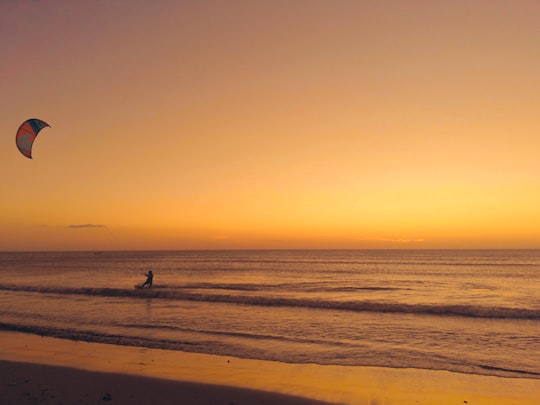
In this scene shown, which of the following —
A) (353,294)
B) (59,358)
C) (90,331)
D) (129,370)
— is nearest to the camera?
(129,370)

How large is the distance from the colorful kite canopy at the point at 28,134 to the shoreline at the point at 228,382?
6.34m

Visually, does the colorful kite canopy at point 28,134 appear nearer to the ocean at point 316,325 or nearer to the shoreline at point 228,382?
the shoreline at point 228,382

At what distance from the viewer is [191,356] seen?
11805 millimetres

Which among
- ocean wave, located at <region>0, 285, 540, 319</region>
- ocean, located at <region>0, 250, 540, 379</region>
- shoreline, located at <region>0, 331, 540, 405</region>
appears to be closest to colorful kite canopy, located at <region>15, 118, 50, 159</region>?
shoreline, located at <region>0, 331, 540, 405</region>

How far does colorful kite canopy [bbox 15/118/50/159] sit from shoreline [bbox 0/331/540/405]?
6345mm

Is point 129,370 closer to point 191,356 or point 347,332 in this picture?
point 191,356

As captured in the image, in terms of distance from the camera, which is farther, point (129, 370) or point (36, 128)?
point (36, 128)

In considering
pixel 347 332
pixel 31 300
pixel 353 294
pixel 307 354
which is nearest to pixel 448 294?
pixel 353 294

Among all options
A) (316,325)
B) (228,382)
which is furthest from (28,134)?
(316,325)

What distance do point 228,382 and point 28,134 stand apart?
10516mm

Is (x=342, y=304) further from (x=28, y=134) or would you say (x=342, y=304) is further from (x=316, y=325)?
(x=28, y=134)

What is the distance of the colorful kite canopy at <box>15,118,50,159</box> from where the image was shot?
13.5m

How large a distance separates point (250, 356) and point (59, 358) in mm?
5275

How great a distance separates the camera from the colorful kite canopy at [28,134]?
13.5m
